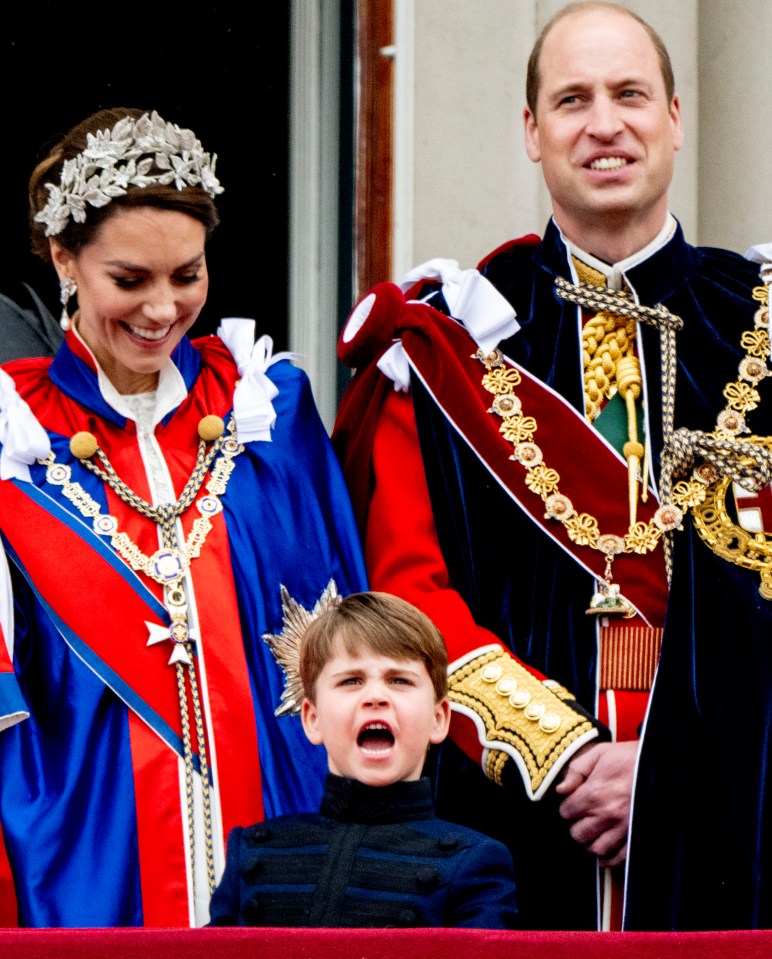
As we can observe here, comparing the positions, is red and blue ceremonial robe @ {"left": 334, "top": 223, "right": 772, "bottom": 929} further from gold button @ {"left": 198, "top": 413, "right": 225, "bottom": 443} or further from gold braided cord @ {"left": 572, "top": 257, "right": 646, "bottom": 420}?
gold button @ {"left": 198, "top": 413, "right": 225, "bottom": 443}

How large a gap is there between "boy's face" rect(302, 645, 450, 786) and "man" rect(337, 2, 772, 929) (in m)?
0.42

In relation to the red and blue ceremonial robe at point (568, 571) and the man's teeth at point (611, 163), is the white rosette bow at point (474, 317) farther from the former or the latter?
the man's teeth at point (611, 163)

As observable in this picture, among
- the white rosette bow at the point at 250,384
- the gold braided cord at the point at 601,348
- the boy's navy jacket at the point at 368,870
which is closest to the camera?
the boy's navy jacket at the point at 368,870

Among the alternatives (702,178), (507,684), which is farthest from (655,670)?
(702,178)

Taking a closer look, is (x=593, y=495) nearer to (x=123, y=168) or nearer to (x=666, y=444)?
(x=666, y=444)

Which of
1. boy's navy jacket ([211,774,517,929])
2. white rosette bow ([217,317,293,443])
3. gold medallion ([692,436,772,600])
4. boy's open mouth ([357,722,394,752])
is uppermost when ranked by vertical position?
white rosette bow ([217,317,293,443])

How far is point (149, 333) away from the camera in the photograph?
312 centimetres

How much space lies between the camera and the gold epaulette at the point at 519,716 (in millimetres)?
2887

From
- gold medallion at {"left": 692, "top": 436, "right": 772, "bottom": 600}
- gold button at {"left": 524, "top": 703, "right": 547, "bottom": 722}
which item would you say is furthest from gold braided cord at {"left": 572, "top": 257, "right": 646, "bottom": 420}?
gold button at {"left": 524, "top": 703, "right": 547, "bottom": 722}

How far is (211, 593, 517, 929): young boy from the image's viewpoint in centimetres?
243

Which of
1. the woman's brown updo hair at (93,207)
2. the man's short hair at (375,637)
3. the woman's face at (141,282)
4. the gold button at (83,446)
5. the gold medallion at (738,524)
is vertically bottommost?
the man's short hair at (375,637)

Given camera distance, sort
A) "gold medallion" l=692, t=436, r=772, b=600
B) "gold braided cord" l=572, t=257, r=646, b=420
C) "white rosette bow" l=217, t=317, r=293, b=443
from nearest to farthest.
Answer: "gold medallion" l=692, t=436, r=772, b=600 → "white rosette bow" l=217, t=317, r=293, b=443 → "gold braided cord" l=572, t=257, r=646, b=420

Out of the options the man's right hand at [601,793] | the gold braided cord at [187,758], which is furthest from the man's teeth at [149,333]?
the man's right hand at [601,793]

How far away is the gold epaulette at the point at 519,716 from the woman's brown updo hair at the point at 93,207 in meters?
0.83
